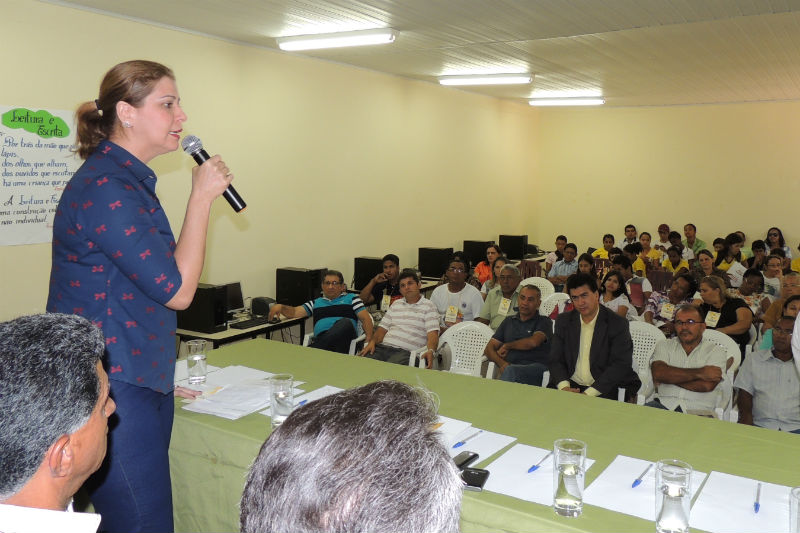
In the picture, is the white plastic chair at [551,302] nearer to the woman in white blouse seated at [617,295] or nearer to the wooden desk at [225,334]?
the woman in white blouse seated at [617,295]

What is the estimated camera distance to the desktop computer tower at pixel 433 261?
872cm

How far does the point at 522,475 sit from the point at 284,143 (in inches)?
222

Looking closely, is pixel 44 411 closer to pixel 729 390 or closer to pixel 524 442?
pixel 524 442

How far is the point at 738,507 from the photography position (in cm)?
158

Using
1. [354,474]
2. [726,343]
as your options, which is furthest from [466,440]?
[726,343]

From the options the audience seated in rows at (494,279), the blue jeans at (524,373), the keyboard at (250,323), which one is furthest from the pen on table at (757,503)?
the audience seated in rows at (494,279)

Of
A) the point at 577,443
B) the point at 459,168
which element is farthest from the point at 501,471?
the point at 459,168

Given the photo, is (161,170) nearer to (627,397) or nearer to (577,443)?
(627,397)

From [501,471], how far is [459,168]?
28.2 feet

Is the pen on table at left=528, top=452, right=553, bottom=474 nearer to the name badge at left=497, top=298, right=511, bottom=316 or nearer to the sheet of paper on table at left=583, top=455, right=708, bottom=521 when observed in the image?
the sheet of paper on table at left=583, top=455, right=708, bottom=521

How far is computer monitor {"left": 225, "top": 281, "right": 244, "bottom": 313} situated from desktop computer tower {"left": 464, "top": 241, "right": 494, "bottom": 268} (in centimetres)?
454

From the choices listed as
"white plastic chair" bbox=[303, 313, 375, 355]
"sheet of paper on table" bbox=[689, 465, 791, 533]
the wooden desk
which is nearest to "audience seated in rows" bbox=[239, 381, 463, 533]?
"sheet of paper on table" bbox=[689, 465, 791, 533]

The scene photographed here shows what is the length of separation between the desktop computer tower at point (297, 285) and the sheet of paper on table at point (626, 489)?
4.88 metres

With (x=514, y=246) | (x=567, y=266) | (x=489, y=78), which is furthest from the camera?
(x=514, y=246)
